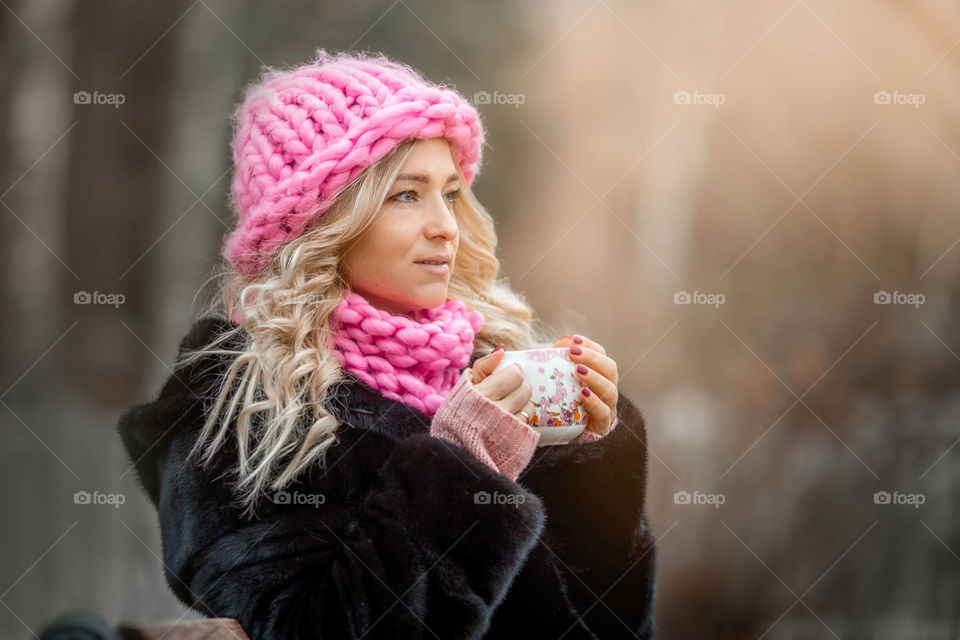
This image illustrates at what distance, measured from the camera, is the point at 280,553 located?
1.04 m

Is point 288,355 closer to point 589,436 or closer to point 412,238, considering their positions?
point 412,238

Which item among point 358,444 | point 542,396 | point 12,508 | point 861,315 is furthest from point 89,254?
point 861,315

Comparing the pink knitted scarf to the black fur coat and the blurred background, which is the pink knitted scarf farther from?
the blurred background

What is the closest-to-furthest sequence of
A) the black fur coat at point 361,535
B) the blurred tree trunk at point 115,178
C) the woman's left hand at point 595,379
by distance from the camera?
the black fur coat at point 361,535 → the woman's left hand at point 595,379 → the blurred tree trunk at point 115,178

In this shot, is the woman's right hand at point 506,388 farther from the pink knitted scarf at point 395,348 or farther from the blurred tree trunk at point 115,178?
the blurred tree trunk at point 115,178

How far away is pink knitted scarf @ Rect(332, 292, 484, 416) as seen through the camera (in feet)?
3.80

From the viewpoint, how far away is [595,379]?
1153 mm

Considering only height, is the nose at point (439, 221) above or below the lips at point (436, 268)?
above

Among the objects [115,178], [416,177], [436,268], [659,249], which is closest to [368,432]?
[436,268]

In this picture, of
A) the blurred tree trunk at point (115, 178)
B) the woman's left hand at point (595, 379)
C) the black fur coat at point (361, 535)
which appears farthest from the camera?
the blurred tree trunk at point (115, 178)

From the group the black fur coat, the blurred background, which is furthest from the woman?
the blurred background

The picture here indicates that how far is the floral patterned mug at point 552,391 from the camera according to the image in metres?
1.12

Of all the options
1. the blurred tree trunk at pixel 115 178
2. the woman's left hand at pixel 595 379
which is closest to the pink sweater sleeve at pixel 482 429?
the woman's left hand at pixel 595 379

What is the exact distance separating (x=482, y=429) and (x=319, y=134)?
0.49 meters
